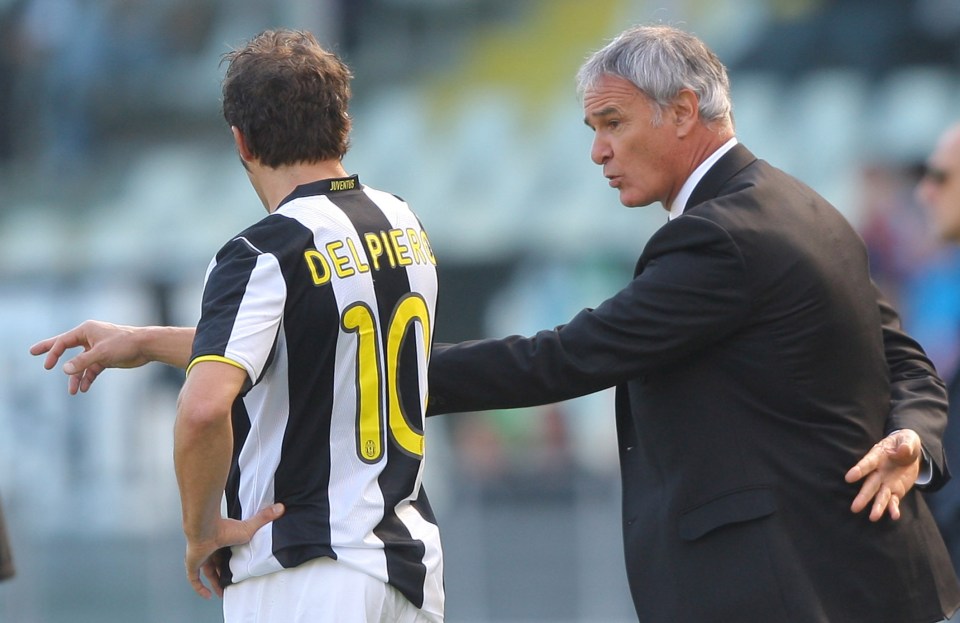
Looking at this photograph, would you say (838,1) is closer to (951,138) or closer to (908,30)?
(908,30)

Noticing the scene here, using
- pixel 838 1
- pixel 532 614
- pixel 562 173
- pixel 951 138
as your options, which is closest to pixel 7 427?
pixel 532 614

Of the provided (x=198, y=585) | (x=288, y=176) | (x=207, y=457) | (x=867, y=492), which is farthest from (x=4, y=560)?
(x=867, y=492)

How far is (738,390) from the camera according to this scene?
8.52ft

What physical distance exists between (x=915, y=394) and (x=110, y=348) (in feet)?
4.98

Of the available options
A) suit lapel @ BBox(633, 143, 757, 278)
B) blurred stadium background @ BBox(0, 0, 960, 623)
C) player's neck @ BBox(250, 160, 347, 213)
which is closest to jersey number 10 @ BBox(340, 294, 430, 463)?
player's neck @ BBox(250, 160, 347, 213)

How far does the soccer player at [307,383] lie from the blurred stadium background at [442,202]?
465cm

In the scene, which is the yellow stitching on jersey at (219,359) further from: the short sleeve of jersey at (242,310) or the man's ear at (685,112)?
the man's ear at (685,112)

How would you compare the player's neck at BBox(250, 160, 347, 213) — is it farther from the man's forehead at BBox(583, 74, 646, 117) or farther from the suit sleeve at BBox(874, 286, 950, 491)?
the suit sleeve at BBox(874, 286, 950, 491)

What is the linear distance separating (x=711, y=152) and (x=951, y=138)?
3.80ft

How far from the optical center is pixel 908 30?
36.4 ft

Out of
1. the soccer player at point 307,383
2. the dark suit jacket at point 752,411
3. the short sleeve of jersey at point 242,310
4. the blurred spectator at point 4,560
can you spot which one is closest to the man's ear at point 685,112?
the dark suit jacket at point 752,411

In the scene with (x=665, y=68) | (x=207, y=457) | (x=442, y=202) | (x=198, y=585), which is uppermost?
(x=442, y=202)

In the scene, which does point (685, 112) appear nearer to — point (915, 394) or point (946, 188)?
point (915, 394)

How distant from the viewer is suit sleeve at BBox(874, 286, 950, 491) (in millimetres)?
2699
